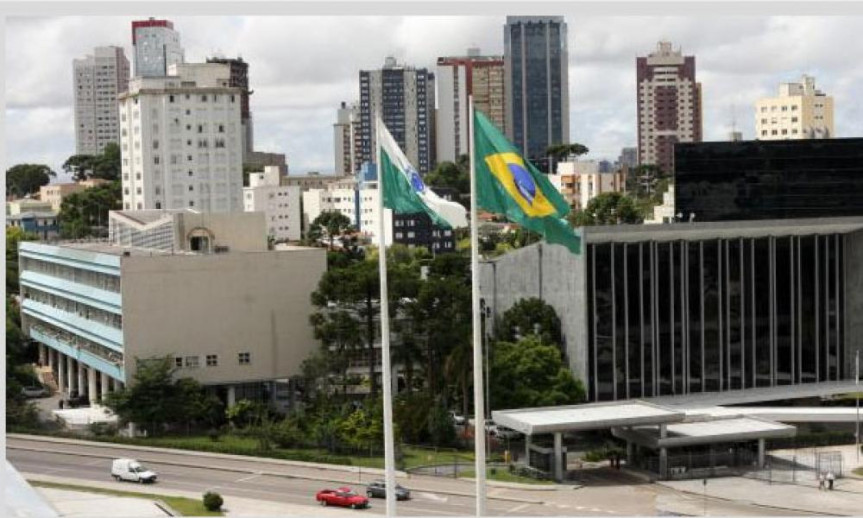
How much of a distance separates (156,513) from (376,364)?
57.5 feet

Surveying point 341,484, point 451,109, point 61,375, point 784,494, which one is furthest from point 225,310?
point 451,109

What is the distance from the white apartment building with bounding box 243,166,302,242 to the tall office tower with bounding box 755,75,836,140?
38517 millimetres

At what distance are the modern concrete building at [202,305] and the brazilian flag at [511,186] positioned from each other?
24121 millimetres

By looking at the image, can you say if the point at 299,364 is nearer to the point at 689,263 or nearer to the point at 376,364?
the point at 376,364

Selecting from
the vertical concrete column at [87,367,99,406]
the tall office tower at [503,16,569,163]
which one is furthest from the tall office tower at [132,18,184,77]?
the tall office tower at [503,16,569,163]

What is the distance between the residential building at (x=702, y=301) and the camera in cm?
4731

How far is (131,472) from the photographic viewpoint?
38.0 m

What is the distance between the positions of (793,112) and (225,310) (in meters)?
83.4

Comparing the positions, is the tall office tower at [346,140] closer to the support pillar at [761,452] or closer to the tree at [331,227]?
the tree at [331,227]

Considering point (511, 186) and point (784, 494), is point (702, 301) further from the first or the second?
point (511, 186)

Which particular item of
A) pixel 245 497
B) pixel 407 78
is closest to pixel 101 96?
pixel 407 78

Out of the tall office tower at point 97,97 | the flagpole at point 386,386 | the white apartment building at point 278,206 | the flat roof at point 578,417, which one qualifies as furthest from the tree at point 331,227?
the tall office tower at point 97,97

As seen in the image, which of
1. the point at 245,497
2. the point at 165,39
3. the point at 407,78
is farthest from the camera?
the point at 407,78

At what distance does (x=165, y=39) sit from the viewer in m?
110
